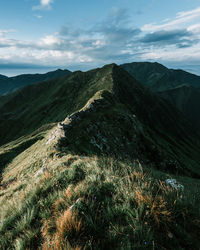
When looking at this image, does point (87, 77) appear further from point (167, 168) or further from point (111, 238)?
point (111, 238)

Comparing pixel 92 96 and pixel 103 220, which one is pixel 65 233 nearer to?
pixel 103 220

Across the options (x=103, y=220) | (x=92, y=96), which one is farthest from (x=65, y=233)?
(x=92, y=96)

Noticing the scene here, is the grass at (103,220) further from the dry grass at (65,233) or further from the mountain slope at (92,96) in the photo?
A: the mountain slope at (92,96)

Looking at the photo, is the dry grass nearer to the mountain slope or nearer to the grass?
the grass

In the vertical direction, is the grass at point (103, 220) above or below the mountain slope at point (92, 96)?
above

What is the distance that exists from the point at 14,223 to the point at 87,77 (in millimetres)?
131011

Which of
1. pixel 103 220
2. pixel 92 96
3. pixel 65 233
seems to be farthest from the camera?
pixel 92 96

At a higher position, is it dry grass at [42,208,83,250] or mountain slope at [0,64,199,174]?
dry grass at [42,208,83,250]

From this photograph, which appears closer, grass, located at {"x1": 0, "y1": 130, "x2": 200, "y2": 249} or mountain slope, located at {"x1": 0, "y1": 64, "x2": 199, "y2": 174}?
grass, located at {"x1": 0, "y1": 130, "x2": 200, "y2": 249}

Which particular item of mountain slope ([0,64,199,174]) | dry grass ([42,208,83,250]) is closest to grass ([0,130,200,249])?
dry grass ([42,208,83,250])

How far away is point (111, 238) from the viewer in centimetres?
285

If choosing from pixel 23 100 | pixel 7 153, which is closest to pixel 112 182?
pixel 7 153

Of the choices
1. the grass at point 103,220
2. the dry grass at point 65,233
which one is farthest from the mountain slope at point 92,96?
the dry grass at point 65,233

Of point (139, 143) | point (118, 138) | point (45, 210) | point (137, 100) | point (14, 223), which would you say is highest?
point (45, 210)
